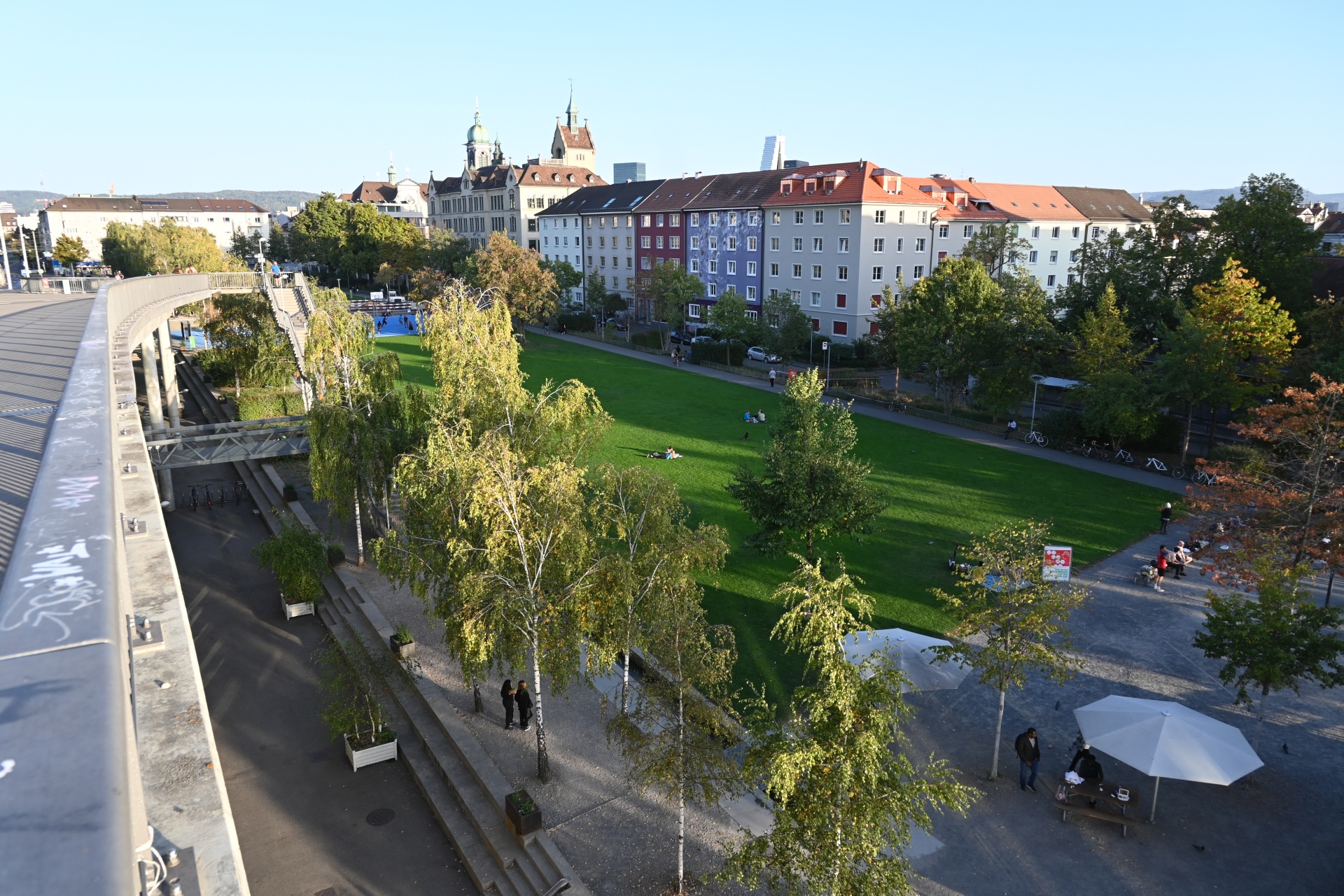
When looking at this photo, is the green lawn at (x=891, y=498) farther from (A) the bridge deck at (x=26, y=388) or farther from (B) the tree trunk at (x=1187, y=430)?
(A) the bridge deck at (x=26, y=388)

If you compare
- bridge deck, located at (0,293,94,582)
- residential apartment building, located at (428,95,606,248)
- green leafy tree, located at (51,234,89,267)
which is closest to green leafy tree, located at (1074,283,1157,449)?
bridge deck, located at (0,293,94,582)

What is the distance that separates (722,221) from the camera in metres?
67.4

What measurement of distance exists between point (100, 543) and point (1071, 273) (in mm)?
71282

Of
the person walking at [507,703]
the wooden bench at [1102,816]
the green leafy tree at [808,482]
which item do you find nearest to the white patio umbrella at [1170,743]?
the wooden bench at [1102,816]

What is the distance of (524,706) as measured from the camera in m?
16.1

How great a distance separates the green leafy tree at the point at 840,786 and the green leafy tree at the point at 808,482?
1113 centimetres

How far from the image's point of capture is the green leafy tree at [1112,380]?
3234 centimetres

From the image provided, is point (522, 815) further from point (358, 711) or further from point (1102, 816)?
point (1102, 816)

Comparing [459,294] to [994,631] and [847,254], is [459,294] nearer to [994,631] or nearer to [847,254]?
[994,631]

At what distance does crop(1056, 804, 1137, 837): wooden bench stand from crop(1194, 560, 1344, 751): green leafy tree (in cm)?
374

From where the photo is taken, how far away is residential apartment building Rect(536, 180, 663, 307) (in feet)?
257

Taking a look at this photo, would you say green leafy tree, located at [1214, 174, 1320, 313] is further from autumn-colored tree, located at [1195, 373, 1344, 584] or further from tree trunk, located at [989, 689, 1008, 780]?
tree trunk, located at [989, 689, 1008, 780]

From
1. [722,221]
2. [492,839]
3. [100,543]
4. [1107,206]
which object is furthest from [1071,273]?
[100,543]

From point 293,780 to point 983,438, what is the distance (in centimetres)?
3171
